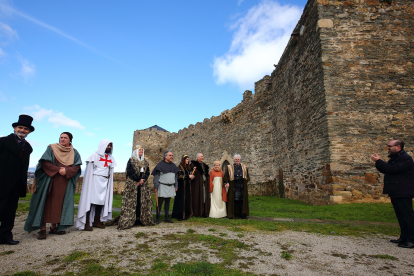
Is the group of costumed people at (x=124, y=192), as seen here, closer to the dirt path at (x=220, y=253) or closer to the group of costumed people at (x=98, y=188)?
the group of costumed people at (x=98, y=188)

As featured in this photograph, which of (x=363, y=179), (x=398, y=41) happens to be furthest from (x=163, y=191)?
(x=398, y=41)

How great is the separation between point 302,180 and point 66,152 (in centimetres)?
807

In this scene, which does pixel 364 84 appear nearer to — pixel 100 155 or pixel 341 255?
pixel 341 255

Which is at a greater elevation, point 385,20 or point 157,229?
point 385,20

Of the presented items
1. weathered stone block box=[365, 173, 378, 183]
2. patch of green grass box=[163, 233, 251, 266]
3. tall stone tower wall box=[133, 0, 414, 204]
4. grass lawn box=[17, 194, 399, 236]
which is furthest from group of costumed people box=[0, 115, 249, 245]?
weathered stone block box=[365, 173, 378, 183]

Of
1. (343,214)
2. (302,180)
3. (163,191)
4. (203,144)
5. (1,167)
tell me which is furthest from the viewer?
(203,144)

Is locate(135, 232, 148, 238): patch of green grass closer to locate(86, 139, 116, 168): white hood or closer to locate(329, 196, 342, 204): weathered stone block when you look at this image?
locate(86, 139, 116, 168): white hood

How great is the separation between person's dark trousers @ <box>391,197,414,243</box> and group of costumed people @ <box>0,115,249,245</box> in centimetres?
311

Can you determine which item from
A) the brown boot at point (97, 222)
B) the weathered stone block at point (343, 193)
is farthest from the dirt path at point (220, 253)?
the weathered stone block at point (343, 193)

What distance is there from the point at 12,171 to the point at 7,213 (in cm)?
62

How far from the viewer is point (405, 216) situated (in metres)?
3.45

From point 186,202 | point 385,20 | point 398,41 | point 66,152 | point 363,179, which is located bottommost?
point 186,202

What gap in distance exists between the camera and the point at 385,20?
7.99 m

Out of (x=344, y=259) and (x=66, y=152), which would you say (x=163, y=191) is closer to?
(x=66, y=152)
